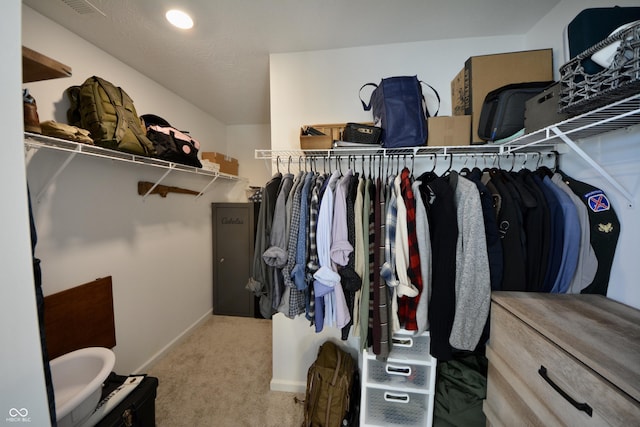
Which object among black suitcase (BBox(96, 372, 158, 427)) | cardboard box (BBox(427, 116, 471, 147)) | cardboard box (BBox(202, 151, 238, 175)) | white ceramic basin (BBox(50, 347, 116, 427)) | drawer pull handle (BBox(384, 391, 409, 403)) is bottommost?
drawer pull handle (BBox(384, 391, 409, 403))

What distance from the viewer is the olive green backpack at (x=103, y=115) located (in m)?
1.27

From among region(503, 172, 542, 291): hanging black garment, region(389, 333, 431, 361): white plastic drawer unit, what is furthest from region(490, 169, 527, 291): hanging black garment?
region(389, 333, 431, 361): white plastic drawer unit

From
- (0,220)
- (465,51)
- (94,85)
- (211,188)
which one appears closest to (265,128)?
(211,188)

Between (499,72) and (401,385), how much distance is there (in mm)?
1881

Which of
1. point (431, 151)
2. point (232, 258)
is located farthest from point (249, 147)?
point (431, 151)

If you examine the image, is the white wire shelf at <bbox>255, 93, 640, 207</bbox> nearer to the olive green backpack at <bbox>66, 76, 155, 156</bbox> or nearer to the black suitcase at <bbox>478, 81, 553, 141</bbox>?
the black suitcase at <bbox>478, 81, 553, 141</bbox>

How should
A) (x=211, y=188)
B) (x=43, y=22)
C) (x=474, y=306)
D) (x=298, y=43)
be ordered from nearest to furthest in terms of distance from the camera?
(x=474, y=306) < (x=43, y=22) < (x=298, y=43) < (x=211, y=188)

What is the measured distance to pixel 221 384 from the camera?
1732 millimetres

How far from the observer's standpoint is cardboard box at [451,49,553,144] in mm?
1204

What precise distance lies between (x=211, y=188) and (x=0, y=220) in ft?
7.98

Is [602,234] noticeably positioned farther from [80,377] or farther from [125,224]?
[125,224]

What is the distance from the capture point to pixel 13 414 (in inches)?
18.2

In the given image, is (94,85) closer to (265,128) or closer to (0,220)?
(0,220)

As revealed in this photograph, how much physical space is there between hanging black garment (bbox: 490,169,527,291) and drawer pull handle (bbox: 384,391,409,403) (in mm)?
828
